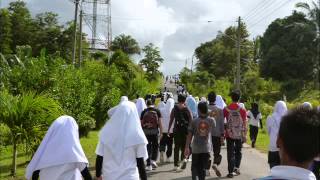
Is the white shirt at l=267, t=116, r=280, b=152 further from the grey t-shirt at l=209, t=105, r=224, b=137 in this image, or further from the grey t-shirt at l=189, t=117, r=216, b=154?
the grey t-shirt at l=209, t=105, r=224, b=137

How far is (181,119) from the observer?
12102 mm

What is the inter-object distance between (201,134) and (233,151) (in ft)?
6.62

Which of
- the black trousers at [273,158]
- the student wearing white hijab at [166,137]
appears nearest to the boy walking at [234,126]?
the black trousers at [273,158]

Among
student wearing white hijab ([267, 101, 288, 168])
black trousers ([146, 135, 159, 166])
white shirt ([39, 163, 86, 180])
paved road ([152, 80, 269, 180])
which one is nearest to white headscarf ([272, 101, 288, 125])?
student wearing white hijab ([267, 101, 288, 168])

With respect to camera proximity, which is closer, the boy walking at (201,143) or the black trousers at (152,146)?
the boy walking at (201,143)

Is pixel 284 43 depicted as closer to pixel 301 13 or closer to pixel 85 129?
pixel 301 13

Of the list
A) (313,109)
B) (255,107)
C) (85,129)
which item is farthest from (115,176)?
(85,129)

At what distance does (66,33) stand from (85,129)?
1559 inches

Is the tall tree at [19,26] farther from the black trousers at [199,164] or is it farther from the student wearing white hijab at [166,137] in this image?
the black trousers at [199,164]

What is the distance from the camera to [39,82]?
16.1 metres

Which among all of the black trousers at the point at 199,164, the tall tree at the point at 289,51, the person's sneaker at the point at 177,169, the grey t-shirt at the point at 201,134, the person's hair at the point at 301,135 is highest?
the tall tree at the point at 289,51

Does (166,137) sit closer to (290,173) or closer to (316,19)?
(290,173)

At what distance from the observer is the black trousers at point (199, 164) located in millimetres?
9622

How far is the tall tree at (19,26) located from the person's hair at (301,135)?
60.1m
